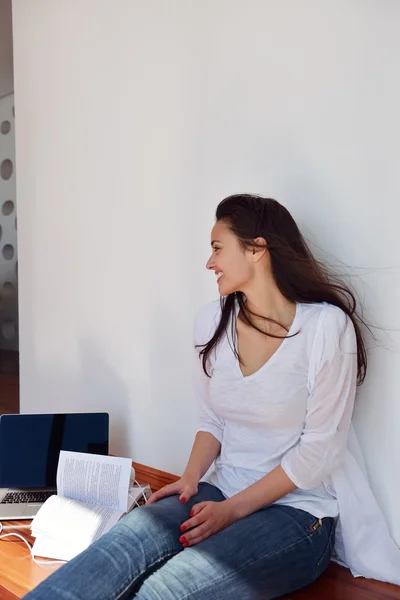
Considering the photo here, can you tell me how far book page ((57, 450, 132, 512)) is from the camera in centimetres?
164

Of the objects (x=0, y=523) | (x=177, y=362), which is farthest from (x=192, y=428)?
(x=0, y=523)

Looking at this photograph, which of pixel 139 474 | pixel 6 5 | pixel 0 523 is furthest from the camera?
pixel 6 5

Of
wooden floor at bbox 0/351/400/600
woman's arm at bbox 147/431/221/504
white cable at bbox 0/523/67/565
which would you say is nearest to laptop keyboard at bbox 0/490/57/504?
white cable at bbox 0/523/67/565

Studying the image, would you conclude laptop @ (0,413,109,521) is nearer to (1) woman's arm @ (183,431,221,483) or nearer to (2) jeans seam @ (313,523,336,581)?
(1) woman's arm @ (183,431,221,483)

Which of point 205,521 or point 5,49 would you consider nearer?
point 205,521

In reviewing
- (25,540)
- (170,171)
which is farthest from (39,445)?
(170,171)

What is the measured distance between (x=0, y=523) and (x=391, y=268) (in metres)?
1.28

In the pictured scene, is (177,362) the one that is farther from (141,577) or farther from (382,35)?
(382,35)

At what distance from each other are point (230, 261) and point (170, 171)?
1.95 ft

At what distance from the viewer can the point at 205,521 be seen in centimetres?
126

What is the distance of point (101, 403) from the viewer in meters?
2.23

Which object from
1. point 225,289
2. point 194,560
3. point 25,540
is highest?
point 225,289

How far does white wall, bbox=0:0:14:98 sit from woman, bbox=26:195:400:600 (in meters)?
2.40

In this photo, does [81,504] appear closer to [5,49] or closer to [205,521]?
[205,521]
